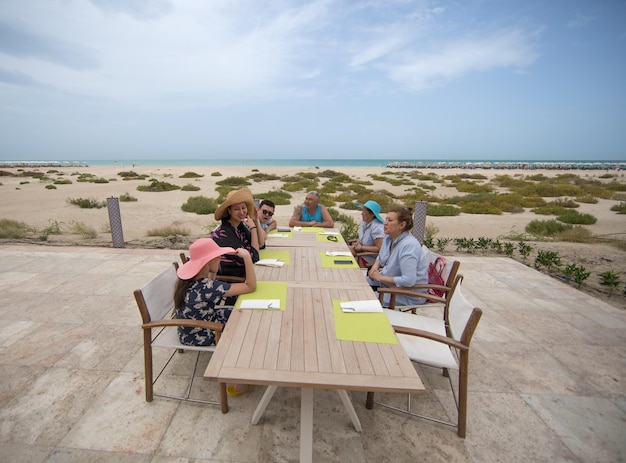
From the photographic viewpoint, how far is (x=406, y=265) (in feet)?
9.34

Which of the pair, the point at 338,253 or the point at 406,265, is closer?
the point at 406,265

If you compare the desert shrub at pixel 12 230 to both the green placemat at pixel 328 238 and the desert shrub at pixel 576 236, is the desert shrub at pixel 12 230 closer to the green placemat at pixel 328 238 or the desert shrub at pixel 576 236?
the green placemat at pixel 328 238

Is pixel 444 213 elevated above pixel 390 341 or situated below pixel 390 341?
below

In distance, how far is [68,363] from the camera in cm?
275

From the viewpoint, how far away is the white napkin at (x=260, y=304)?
83.7 inches

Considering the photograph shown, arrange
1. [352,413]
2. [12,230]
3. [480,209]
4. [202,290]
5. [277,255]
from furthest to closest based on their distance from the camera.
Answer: [480,209] → [12,230] → [277,255] → [202,290] → [352,413]

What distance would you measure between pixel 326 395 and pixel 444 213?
10.9m

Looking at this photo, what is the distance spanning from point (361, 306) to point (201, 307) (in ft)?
3.71

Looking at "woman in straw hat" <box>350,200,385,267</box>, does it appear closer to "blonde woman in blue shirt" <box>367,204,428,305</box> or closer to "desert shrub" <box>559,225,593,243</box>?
"blonde woman in blue shirt" <box>367,204,428,305</box>

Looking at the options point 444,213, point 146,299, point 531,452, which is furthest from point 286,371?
point 444,213

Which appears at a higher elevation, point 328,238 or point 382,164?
point 328,238

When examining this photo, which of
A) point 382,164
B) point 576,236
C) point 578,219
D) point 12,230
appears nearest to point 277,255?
point 12,230

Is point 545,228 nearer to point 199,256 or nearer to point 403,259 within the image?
point 403,259

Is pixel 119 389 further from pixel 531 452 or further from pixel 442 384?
pixel 531 452
